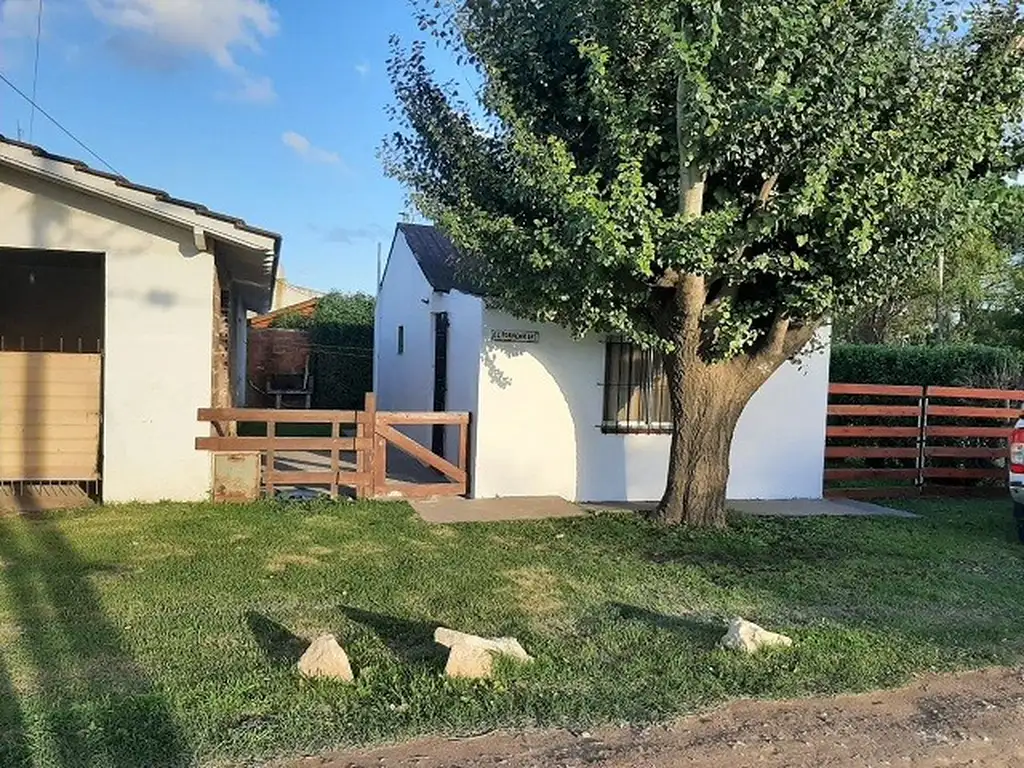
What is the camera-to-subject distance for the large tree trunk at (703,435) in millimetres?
8977

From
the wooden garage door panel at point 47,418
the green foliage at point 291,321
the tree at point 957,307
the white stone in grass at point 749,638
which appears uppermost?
the tree at point 957,307

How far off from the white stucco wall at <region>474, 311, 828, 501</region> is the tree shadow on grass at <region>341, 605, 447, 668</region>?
4.88m

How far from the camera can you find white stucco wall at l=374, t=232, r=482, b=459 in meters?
11.0

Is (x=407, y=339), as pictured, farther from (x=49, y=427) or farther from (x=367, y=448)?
(x=49, y=427)

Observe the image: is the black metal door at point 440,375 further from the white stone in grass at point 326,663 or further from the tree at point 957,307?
the tree at point 957,307

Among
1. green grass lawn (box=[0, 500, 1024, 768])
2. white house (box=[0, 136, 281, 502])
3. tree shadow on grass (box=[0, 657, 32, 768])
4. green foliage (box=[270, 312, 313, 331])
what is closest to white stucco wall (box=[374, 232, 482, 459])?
green grass lawn (box=[0, 500, 1024, 768])

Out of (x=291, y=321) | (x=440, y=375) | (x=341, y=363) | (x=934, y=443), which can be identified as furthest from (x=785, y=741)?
(x=291, y=321)

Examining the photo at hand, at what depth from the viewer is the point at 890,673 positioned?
15.9 ft

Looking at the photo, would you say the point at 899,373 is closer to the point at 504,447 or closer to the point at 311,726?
the point at 504,447

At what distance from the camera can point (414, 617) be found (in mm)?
5570

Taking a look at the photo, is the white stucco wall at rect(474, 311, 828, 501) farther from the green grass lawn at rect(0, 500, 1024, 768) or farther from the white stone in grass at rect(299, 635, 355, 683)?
the white stone in grass at rect(299, 635, 355, 683)

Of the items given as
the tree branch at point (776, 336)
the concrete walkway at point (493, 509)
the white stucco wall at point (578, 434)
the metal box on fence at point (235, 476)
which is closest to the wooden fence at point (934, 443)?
the white stucco wall at point (578, 434)

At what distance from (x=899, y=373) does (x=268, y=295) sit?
1239 cm

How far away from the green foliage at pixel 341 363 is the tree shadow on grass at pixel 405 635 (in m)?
16.8
